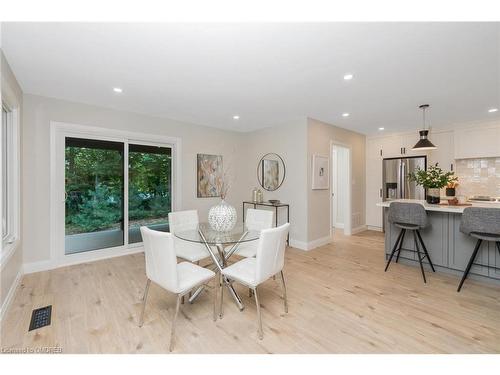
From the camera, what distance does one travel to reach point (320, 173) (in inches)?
176

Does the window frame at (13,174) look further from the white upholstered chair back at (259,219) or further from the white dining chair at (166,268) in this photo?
the white upholstered chair back at (259,219)

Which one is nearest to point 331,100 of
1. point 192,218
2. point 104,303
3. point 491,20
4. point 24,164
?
point 491,20

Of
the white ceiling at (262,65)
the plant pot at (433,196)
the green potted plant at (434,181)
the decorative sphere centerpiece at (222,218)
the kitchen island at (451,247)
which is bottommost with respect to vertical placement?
the kitchen island at (451,247)

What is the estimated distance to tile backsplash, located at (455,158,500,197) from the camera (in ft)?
14.3

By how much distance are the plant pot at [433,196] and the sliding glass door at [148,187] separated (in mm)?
4313

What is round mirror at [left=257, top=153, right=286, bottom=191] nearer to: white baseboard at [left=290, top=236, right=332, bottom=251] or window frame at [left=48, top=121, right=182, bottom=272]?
white baseboard at [left=290, top=236, right=332, bottom=251]

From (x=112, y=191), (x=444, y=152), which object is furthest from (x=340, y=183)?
(x=112, y=191)

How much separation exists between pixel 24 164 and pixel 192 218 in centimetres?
229

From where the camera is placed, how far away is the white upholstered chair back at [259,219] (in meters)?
3.03

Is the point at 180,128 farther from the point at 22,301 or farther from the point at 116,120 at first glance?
the point at 22,301

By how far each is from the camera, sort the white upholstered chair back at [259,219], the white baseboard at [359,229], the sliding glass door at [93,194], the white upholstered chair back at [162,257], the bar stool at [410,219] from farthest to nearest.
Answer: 1. the white baseboard at [359,229]
2. the sliding glass door at [93,194]
3. the white upholstered chair back at [259,219]
4. the bar stool at [410,219]
5. the white upholstered chair back at [162,257]

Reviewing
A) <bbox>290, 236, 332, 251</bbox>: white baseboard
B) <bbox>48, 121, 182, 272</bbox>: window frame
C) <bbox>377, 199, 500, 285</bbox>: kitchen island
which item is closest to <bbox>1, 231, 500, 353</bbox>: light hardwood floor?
<bbox>377, 199, 500, 285</bbox>: kitchen island

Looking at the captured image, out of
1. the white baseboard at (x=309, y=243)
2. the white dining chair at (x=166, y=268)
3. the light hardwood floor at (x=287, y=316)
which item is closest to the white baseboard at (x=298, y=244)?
the white baseboard at (x=309, y=243)

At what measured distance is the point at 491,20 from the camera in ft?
5.35
